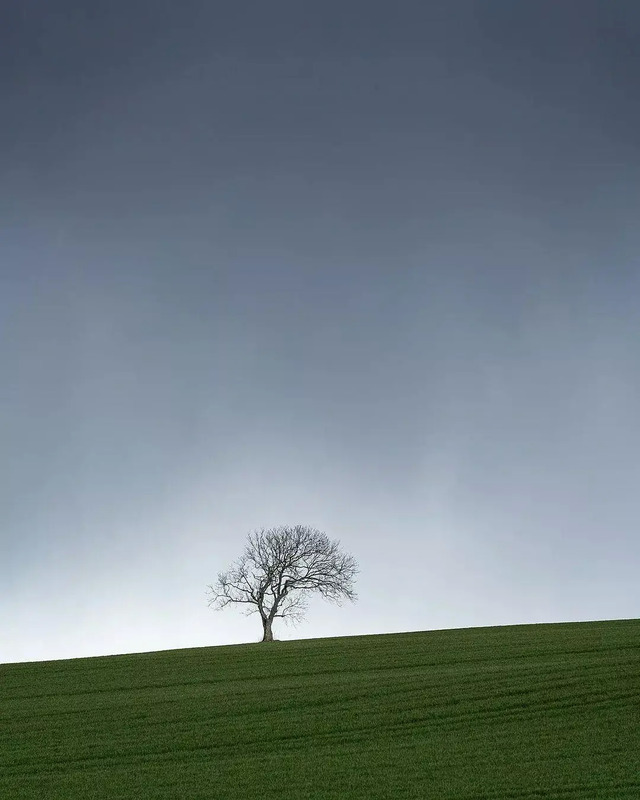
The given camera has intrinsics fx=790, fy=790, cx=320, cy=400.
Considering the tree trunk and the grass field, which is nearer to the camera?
the grass field

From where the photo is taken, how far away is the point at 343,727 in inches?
836

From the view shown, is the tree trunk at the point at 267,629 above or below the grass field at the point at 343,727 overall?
above

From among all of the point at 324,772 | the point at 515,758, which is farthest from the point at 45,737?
the point at 515,758

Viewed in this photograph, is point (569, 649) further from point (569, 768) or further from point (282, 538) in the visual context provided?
point (282, 538)

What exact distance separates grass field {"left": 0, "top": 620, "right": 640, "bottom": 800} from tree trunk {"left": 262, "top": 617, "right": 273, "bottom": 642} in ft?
86.3

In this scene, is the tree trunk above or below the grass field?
above

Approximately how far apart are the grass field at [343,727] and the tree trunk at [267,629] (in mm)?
26302

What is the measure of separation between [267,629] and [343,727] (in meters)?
41.1

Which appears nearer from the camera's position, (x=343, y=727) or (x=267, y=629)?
(x=343, y=727)

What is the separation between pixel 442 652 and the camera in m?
34.2

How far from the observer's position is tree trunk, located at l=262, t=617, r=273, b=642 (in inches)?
2388

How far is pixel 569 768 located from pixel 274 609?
155 ft

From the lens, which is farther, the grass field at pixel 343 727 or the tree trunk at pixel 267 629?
Result: the tree trunk at pixel 267 629

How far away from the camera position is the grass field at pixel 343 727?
1625 cm
